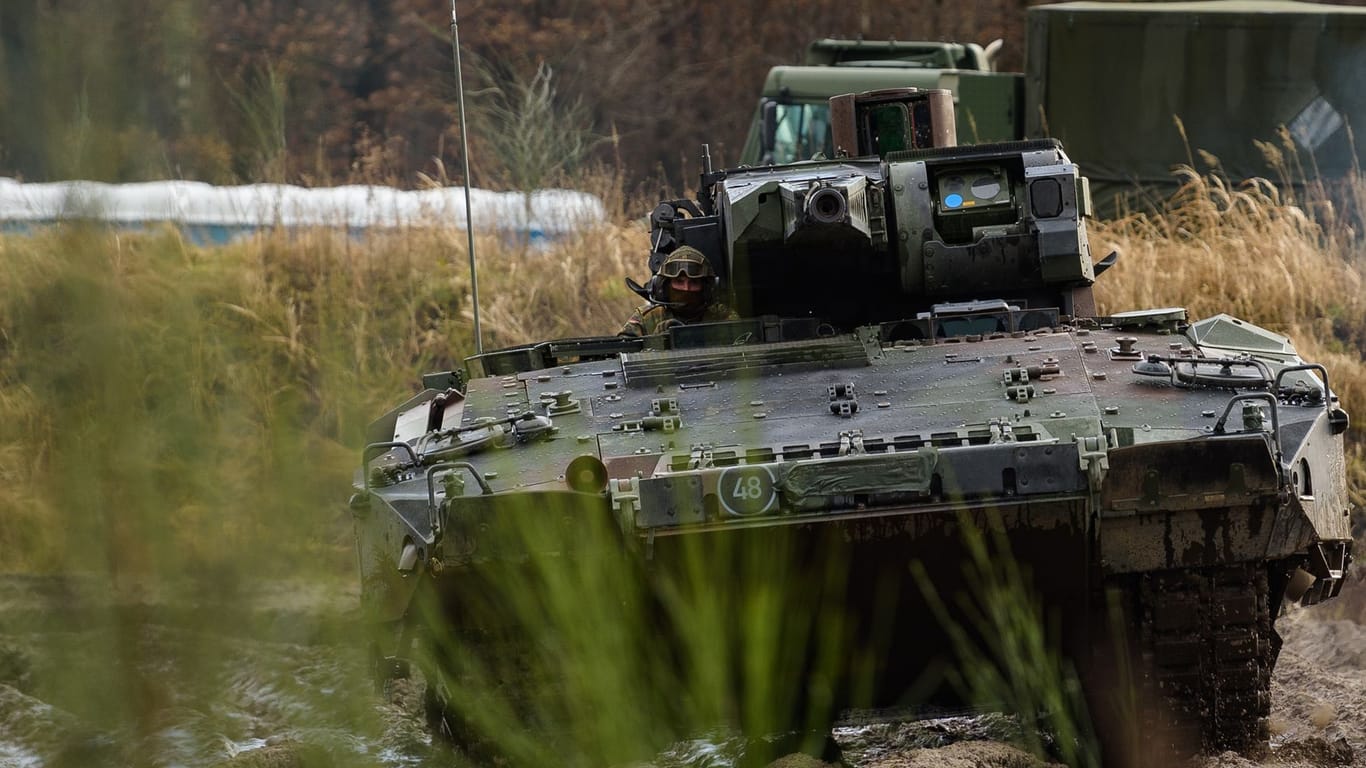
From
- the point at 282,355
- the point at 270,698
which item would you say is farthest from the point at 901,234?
the point at 282,355

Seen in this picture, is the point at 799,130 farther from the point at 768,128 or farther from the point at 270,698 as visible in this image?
the point at 270,698

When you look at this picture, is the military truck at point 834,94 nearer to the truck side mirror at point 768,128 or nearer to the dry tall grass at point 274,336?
the truck side mirror at point 768,128

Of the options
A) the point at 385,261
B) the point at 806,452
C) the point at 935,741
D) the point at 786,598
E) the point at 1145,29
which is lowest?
the point at 935,741

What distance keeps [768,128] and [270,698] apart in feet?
34.9

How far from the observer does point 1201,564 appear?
17.0 feet

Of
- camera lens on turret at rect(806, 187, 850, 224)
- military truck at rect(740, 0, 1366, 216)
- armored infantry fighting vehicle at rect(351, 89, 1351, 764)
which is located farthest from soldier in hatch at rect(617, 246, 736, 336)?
military truck at rect(740, 0, 1366, 216)

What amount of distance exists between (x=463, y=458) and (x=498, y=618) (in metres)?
0.62

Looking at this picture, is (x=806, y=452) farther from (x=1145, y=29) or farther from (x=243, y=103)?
(x=1145, y=29)

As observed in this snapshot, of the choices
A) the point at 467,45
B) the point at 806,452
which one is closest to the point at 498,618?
the point at 806,452

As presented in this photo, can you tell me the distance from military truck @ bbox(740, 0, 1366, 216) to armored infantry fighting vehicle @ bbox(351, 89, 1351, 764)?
9.77 meters

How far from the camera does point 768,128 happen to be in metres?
17.0

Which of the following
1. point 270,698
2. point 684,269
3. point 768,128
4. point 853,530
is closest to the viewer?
point 853,530

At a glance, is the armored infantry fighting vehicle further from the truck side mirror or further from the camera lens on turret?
the truck side mirror

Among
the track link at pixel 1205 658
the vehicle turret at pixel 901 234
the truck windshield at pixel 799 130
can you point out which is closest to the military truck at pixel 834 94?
the truck windshield at pixel 799 130
